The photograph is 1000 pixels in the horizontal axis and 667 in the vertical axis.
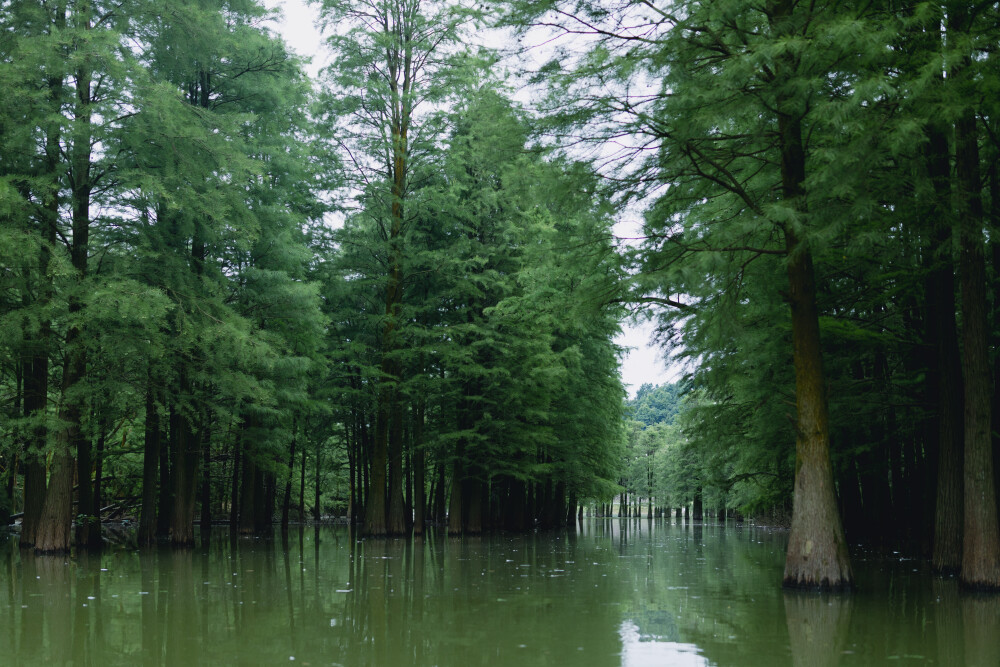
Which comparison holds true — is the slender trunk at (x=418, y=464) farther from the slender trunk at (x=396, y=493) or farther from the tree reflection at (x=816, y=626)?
the tree reflection at (x=816, y=626)

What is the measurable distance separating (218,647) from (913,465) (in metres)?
18.7

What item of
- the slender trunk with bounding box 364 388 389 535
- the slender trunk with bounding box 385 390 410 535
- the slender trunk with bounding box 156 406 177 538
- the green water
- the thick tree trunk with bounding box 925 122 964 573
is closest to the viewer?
the green water

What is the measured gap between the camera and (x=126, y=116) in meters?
17.2

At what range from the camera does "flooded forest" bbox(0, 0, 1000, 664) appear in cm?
1089

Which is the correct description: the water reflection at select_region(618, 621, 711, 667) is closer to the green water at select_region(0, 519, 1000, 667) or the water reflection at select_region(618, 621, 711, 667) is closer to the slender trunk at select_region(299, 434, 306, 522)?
the green water at select_region(0, 519, 1000, 667)

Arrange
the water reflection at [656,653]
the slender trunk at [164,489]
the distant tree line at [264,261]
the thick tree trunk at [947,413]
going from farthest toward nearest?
1. the slender trunk at [164,489]
2. the distant tree line at [264,261]
3. the thick tree trunk at [947,413]
4. the water reflection at [656,653]

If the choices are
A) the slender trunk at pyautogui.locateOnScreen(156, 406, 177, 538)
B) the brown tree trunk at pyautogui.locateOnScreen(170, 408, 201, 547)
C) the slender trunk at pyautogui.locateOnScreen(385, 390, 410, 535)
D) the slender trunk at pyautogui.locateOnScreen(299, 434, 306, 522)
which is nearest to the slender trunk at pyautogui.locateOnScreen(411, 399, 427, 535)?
the slender trunk at pyautogui.locateOnScreen(385, 390, 410, 535)

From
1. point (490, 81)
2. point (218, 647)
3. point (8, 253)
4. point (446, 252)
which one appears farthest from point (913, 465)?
point (8, 253)

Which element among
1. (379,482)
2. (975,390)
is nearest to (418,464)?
(379,482)

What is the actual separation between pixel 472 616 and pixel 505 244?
2043cm

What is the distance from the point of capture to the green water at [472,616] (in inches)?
264

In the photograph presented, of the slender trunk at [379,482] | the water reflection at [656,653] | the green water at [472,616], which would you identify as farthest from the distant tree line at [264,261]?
the water reflection at [656,653]

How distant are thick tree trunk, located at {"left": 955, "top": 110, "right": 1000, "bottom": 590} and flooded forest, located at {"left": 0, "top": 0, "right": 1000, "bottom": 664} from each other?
46 millimetres

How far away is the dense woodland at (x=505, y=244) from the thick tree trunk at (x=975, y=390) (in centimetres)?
4
